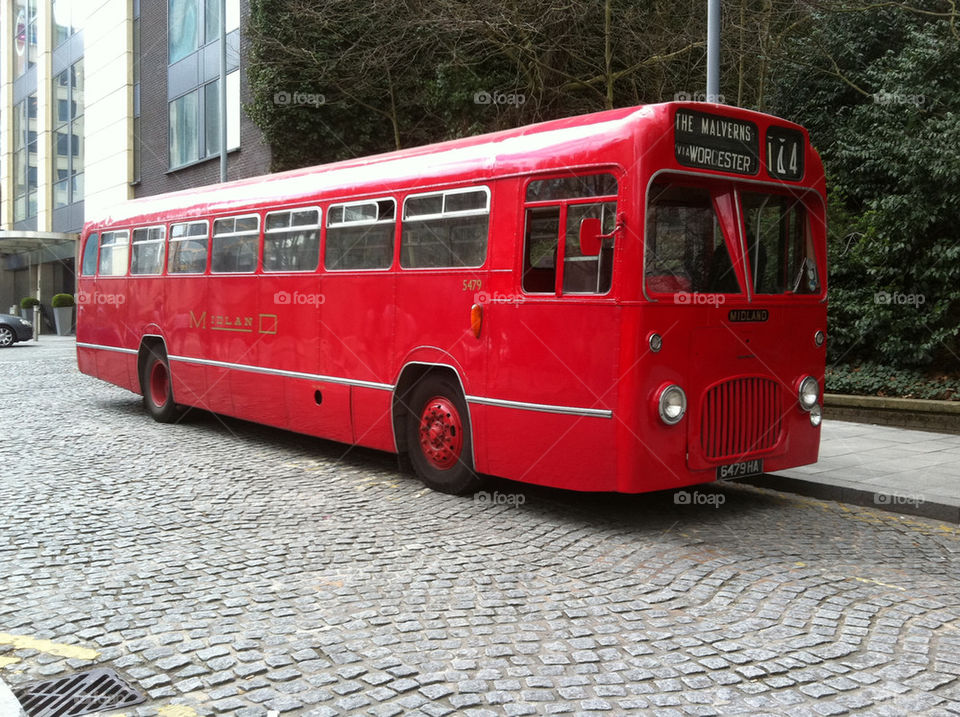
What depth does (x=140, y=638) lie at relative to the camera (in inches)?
178

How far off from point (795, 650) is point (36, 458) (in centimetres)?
747

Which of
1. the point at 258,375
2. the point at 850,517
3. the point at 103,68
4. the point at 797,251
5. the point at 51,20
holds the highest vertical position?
the point at 51,20

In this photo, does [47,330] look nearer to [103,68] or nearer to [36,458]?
[103,68]

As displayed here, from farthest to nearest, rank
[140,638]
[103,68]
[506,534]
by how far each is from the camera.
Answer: [103,68] < [506,534] < [140,638]

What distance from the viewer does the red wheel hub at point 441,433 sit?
7824 millimetres

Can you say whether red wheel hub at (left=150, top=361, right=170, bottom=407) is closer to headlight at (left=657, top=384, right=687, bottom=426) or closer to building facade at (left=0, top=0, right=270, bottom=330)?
headlight at (left=657, top=384, right=687, bottom=426)

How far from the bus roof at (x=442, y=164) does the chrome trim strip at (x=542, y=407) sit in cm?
172

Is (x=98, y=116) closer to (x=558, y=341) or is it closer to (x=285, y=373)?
(x=285, y=373)

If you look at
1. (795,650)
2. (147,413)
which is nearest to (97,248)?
(147,413)

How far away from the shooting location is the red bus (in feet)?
21.3

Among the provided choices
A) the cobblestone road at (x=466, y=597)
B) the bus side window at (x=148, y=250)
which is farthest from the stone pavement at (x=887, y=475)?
the bus side window at (x=148, y=250)

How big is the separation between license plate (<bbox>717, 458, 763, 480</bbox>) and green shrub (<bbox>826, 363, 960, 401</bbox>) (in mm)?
6281

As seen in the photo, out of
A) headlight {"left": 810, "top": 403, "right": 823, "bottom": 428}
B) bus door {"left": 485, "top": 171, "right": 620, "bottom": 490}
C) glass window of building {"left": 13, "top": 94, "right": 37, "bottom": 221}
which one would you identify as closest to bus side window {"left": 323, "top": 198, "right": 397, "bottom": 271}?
bus door {"left": 485, "top": 171, "right": 620, "bottom": 490}

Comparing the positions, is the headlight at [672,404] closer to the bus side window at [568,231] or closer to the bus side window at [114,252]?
the bus side window at [568,231]
